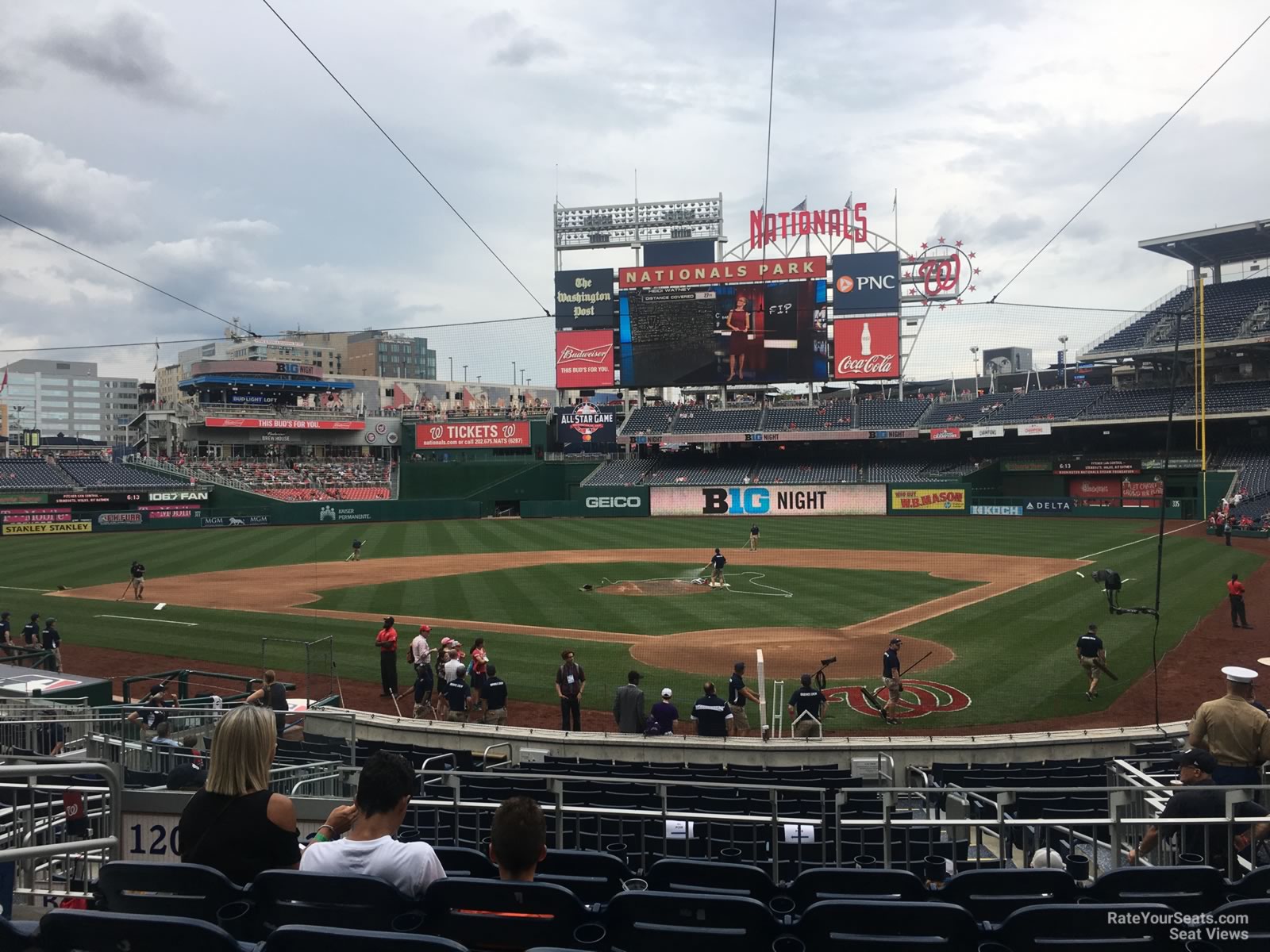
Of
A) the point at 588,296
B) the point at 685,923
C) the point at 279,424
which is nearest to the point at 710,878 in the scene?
the point at 685,923

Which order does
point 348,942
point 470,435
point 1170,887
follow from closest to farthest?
point 348,942 → point 1170,887 → point 470,435

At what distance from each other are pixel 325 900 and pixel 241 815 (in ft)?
2.22

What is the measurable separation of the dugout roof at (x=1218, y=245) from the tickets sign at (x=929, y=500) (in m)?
20.8

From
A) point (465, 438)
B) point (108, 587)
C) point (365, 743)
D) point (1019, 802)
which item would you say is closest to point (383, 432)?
point (465, 438)

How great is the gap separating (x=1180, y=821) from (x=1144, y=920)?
200 cm

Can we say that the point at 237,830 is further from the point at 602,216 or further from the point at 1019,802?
the point at 602,216

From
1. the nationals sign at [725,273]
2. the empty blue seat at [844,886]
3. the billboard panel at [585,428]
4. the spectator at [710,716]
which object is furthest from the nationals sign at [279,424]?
the empty blue seat at [844,886]

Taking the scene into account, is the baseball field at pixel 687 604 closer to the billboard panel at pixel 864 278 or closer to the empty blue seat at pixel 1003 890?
the empty blue seat at pixel 1003 890

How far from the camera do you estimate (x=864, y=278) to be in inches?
2356

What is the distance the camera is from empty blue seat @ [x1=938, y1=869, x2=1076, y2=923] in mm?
3873

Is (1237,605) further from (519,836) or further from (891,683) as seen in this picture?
(519,836)

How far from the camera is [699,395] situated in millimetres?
70812

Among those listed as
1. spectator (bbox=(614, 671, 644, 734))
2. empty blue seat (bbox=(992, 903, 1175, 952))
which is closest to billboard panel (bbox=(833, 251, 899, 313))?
spectator (bbox=(614, 671, 644, 734))

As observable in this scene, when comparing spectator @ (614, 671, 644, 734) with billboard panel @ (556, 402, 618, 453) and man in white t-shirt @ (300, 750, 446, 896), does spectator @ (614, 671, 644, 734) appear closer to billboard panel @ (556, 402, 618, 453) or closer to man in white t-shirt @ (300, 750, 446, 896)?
man in white t-shirt @ (300, 750, 446, 896)
